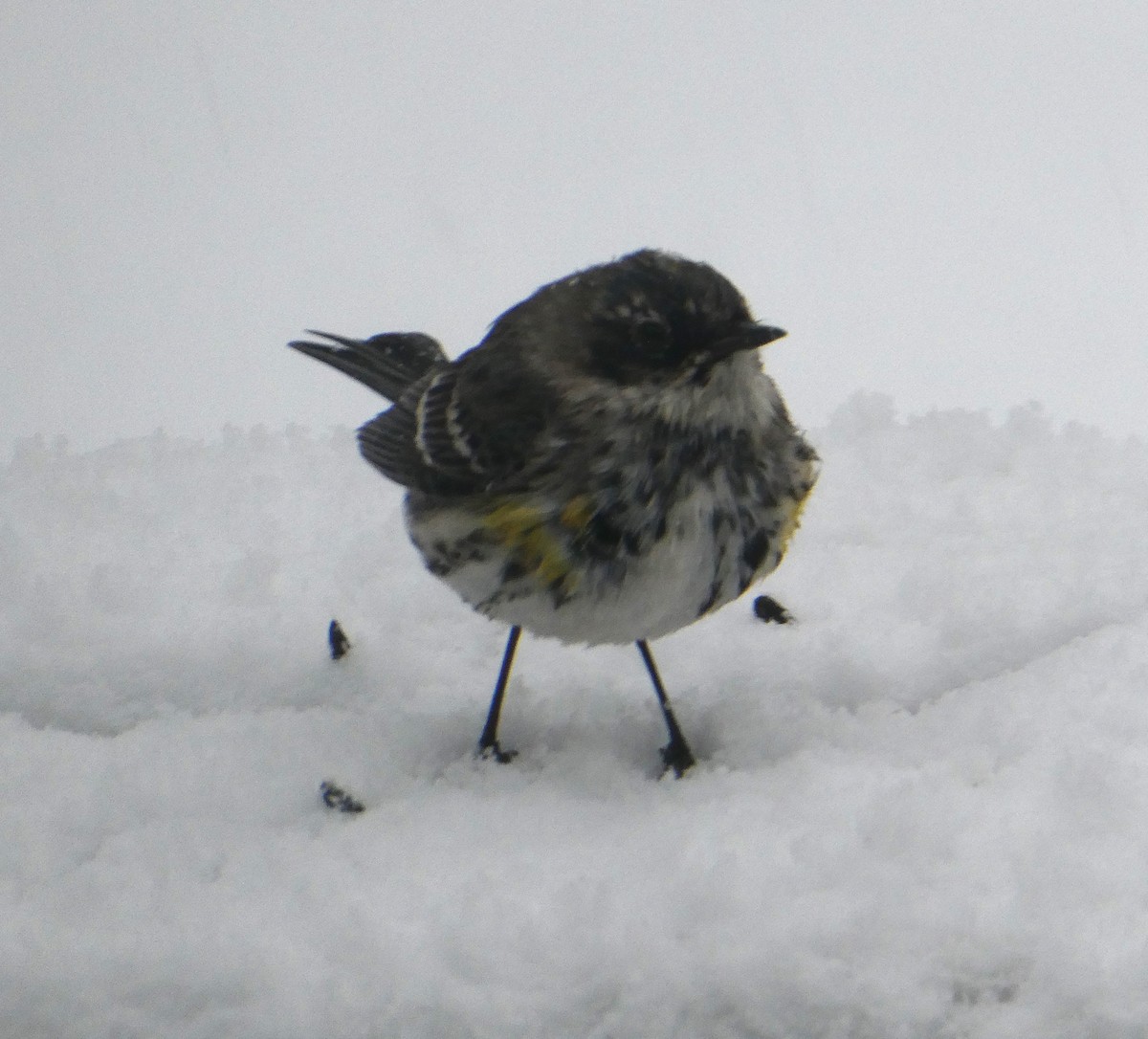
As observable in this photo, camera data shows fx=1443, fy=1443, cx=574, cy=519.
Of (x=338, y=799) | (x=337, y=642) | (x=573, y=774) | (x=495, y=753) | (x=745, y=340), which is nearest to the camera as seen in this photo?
(x=745, y=340)

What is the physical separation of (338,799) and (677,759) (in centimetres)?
→ 72

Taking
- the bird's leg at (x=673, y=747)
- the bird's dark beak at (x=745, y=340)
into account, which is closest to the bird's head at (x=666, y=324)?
the bird's dark beak at (x=745, y=340)

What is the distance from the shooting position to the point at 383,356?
429cm

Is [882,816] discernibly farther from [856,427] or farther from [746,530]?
[856,427]

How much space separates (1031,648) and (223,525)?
7.73 ft

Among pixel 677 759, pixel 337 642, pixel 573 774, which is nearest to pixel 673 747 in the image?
pixel 677 759

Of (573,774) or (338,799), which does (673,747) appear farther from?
(338,799)

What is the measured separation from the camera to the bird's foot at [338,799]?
9.57 feet

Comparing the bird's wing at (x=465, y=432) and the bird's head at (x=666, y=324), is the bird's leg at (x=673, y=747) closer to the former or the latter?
the bird's wing at (x=465, y=432)

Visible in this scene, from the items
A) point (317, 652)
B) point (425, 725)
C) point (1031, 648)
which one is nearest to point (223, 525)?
point (317, 652)

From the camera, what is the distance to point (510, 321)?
11.4ft

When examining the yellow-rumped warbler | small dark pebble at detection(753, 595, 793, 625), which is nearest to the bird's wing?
the yellow-rumped warbler

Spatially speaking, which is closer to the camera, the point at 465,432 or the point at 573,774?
the point at 573,774

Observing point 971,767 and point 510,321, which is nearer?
point 971,767
